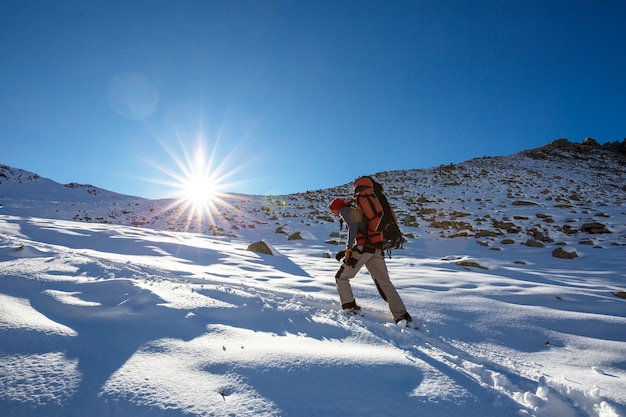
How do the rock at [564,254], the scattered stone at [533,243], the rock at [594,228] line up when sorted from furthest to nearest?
the rock at [594,228] < the scattered stone at [533,243] < the rock at [564,254]

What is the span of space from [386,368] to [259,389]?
96 centimetres

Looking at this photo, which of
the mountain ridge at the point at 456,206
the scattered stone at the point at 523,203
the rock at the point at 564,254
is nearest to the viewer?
the rock at the point at 564,254

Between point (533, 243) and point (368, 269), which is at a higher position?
point (533, 243)

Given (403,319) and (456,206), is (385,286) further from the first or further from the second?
(456,206)

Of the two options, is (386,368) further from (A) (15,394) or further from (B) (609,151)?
(B) (609,151)

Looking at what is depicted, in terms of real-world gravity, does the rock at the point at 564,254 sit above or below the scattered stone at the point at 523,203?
below

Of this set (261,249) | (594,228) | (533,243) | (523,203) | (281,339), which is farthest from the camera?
(523,203)

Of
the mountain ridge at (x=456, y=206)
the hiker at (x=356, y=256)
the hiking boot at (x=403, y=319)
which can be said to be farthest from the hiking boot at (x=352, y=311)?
the mountain ridge at (x=456, y=206)

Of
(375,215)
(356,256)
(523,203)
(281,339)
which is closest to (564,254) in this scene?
(375,215)

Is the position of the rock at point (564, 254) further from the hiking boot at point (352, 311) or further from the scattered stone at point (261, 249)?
the hiking boot at point (352, 311)

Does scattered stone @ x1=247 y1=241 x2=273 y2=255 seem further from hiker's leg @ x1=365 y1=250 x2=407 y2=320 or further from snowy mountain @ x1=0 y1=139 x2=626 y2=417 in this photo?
hiker's leg @ x1=365 y1=250 x2=407 y2=320

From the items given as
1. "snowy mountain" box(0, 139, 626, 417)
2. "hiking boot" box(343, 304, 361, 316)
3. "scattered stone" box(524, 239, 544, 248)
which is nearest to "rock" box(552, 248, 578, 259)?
"scattered stone" box(524, 239, 544, 248)

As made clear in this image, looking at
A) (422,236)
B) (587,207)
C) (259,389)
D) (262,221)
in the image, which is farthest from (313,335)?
(587,207)

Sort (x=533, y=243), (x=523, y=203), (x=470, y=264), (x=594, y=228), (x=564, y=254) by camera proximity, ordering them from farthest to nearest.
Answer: (x=523, y=203)
(x=594, y=228)
(x=533, y=243)
(x=564, y=254)
(x=470, y=264)
